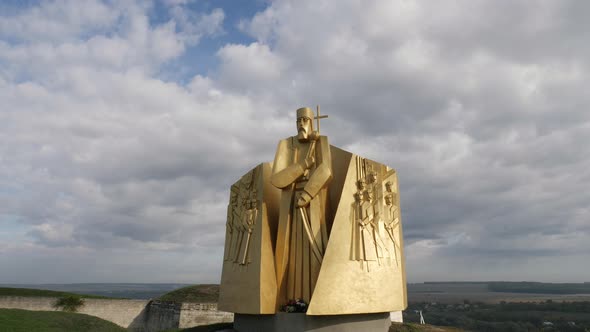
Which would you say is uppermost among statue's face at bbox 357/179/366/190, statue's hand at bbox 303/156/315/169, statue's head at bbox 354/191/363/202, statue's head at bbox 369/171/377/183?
statue's hand at bbox 303/156/315/169

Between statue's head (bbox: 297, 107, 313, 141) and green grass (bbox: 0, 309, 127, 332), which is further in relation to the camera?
green grass (bbox: 0, 309, 127, 332)

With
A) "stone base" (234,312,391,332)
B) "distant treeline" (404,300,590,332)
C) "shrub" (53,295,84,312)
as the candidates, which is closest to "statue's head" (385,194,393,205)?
"stone base" (234,312,391,332)

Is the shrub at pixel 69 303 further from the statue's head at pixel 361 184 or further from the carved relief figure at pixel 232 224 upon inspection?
the statue's head at pixel 361 184

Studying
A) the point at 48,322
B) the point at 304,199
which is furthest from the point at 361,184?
the point at 48,322

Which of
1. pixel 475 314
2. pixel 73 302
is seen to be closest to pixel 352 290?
pixel 73 302

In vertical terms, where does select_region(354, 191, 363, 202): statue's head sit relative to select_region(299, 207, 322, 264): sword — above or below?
above

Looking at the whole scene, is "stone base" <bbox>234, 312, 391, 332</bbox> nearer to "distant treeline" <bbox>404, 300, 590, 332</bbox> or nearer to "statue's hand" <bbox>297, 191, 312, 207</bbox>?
"statue's hand" <bbox>297, 191, 312, 207</bbox>

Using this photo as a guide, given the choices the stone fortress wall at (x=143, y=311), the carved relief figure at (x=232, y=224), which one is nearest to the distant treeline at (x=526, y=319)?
the stone fortress wall at (x=143, y=311)

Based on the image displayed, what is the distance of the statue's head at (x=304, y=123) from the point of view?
11.9 meters

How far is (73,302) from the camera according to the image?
21328 mm

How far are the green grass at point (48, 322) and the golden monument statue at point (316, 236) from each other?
23.5 feet

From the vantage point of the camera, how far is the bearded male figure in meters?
10.8

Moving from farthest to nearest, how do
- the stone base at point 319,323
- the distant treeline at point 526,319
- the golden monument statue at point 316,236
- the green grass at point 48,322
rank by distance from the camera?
the distant treeline at point 526,319
the green grass at point 48,322
the golden monument statue at point 316,236
the stone base at point 319,323

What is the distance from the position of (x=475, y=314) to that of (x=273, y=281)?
3431 cm
